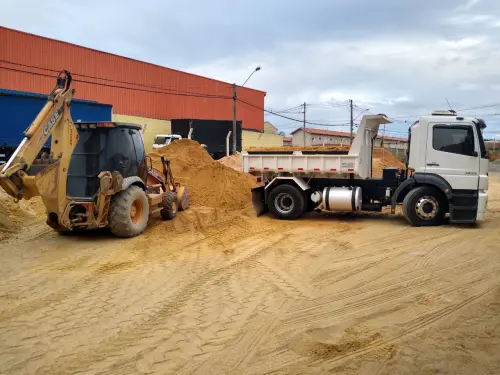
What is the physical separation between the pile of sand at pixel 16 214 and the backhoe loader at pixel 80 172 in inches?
49.3

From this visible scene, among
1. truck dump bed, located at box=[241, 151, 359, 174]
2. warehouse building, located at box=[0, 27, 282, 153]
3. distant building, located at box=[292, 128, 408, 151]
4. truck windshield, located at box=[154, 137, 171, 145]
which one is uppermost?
warehouse building, located at box=[0, 27, 282, 153]

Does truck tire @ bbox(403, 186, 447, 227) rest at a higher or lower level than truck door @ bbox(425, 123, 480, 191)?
lower

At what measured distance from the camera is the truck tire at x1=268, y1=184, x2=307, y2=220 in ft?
39.9

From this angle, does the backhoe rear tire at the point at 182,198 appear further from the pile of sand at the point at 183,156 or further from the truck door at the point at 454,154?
the truck door at the point at 454,154

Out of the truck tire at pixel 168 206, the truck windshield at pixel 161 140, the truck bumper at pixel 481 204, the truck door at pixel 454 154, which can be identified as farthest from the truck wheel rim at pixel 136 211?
the truck windshield at pixel 161 140

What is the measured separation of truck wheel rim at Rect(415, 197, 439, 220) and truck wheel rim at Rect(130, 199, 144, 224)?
6.33 meters

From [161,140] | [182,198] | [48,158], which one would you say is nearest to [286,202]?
[182,198]

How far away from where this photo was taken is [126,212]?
8883 millimetres

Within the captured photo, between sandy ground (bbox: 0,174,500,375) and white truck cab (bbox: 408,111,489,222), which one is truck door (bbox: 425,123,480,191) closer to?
white truck cab (bbox: 408,111,489,222)

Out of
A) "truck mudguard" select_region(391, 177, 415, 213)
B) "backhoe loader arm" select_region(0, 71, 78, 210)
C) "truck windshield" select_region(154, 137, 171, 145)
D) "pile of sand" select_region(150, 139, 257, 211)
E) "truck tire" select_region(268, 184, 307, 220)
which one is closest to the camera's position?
"backhoe loader arm" select_region(0, 71, 78, 210)

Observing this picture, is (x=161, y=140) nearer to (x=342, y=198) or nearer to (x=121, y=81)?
(x=121, y=81)

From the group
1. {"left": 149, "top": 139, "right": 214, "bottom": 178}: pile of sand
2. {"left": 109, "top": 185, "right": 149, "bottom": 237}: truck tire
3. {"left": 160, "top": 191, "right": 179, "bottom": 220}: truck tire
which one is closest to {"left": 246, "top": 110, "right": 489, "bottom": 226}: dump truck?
{"left": 160, "top": 191, "right": 179, "bottom": 220}: truck tire

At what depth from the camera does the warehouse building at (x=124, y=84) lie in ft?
98.6

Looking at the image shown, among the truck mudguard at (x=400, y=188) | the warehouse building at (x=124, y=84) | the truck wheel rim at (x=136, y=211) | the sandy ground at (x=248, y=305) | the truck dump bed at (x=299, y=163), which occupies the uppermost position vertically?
the warehouse building at (x=124, y=84)
